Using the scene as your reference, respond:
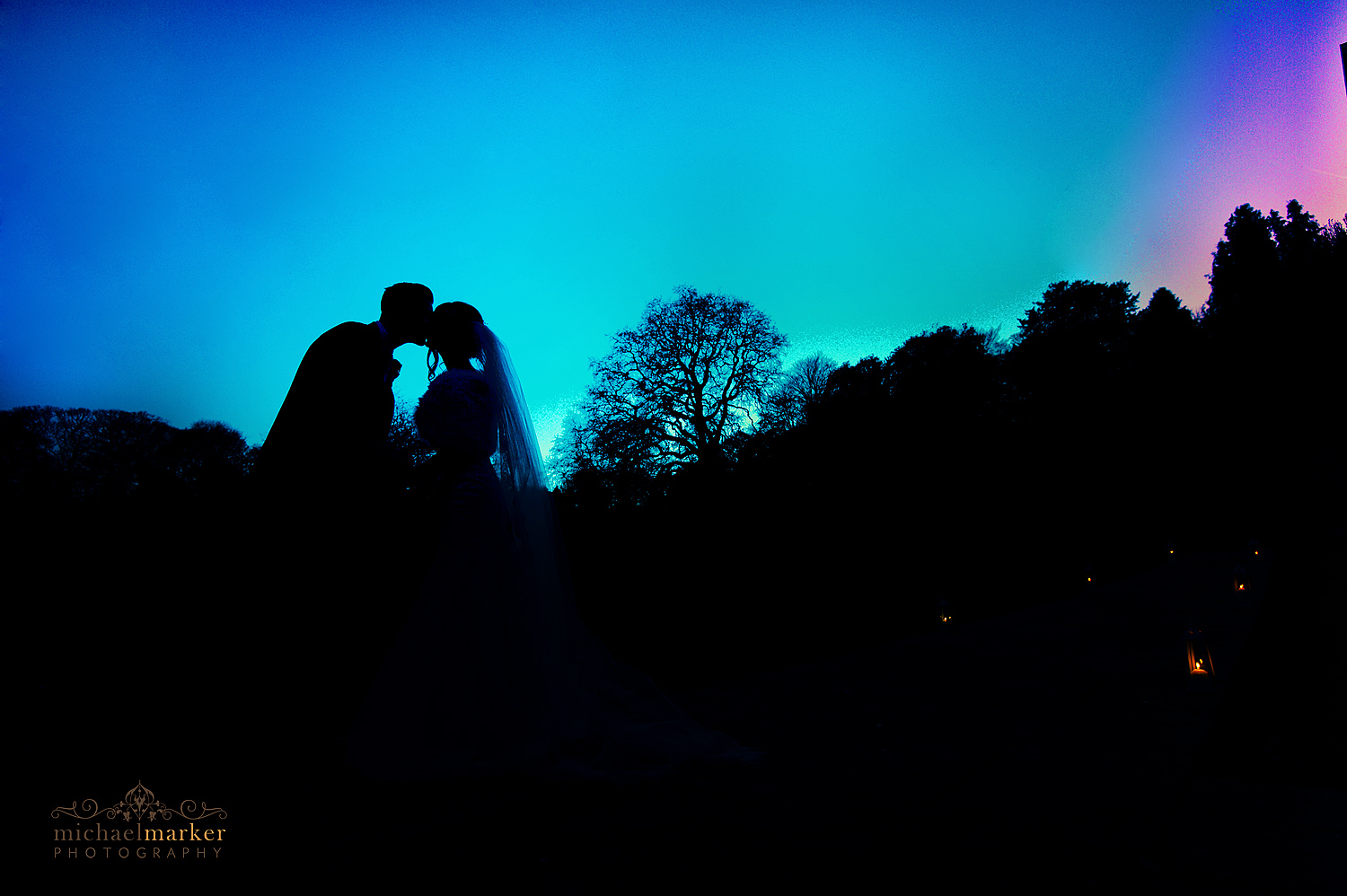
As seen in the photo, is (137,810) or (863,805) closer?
(137,810)

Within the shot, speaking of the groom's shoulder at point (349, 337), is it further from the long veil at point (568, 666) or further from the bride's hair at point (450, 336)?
the long veil at point (568, 666)

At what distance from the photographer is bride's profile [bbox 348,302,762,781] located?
9.73 ft

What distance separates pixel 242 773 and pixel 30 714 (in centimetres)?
279

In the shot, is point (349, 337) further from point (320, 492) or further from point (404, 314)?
point (320, 492)

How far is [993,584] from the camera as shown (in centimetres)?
1727

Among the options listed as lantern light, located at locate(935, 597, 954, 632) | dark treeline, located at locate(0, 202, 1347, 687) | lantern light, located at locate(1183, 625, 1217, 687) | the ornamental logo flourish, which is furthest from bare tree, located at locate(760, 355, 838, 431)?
the ornamental logo flourish

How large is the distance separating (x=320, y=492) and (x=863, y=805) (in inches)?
114

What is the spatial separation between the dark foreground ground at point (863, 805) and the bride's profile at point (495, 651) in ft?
0.70

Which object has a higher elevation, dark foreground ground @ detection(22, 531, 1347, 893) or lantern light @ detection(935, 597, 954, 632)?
lantern light @ detection(935, 597, 954, 632)

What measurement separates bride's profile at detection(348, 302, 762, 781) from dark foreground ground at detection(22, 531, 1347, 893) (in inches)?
8.4

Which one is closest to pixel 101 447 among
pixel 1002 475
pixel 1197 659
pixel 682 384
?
pixel 682 384

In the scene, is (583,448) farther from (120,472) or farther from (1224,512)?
(1224,512)

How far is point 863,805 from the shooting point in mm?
2543

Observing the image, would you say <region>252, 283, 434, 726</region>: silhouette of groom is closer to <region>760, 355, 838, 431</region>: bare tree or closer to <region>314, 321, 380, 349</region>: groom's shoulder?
<region>314, 321, 380, 349</region>: groom's shoulder
